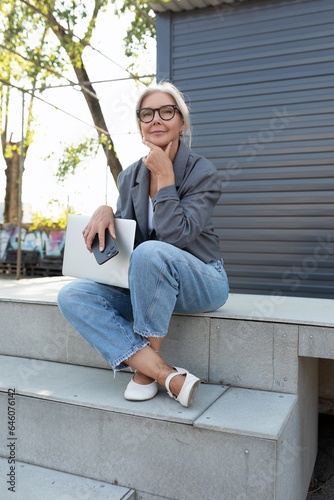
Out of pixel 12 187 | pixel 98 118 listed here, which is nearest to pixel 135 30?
pixel 98 118

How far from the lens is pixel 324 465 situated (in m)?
2.54

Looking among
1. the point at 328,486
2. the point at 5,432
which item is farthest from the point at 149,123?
the point at 328,486

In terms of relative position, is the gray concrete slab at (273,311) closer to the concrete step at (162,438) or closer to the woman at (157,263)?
the woman at (157,263)

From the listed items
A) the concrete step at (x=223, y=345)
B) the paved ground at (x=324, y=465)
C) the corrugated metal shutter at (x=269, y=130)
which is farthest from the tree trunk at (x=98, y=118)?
the paved ground at (x=324, y=465)

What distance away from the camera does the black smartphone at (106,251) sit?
1.83 meters

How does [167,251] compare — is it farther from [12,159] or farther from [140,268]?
[12,159]

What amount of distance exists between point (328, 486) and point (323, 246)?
156 cm

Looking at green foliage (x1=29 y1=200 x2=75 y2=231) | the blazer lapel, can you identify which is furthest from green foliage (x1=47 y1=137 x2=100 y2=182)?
the blazer lapel

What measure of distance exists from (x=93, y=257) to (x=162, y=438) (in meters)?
0.79

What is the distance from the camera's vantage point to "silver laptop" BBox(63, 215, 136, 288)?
73.9 inches

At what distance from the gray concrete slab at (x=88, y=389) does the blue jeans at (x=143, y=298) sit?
16cm

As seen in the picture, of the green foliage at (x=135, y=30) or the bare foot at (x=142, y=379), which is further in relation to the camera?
the green foliage at (x=135, y=30)

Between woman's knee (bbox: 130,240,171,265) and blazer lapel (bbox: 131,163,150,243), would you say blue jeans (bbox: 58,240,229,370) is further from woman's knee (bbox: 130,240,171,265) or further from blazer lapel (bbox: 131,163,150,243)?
blazer lapel (bbox: 131,163,150,243)

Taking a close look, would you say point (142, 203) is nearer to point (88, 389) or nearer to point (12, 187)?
point (88, 389)
